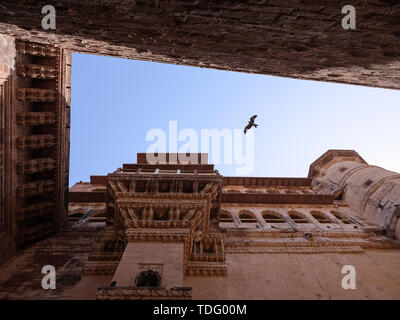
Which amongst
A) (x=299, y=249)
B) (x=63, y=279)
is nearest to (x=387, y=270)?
(x=299, y=249)

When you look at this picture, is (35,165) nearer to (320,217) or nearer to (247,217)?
(247,217)

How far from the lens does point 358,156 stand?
25.0 metres

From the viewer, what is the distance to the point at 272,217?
59.2 ft

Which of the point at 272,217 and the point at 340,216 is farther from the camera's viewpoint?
the point at 340,216

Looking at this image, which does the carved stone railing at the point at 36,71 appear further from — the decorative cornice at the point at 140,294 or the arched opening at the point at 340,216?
the arched opening at the point at 340,216

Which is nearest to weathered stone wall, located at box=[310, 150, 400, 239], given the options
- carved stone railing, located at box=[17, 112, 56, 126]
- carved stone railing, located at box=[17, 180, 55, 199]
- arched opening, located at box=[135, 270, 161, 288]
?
arched opening, located at box=[135, 270, 161, 288]

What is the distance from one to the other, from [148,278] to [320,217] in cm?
1405

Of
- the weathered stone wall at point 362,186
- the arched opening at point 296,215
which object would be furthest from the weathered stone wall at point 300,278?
the arched opening at point 296,215

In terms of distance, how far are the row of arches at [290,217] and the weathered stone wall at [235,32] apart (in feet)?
32.4

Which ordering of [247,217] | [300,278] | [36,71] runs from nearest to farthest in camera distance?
[300,278] < [36,71] < [247,217]

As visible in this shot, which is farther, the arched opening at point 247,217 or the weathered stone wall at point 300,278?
the arched opening at point 247,217

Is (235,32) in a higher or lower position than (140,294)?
higher

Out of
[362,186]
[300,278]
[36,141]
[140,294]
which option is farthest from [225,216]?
[36,141]

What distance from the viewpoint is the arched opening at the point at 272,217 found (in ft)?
55.9
